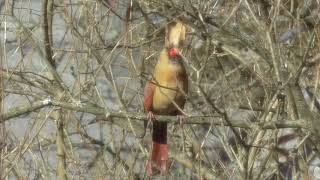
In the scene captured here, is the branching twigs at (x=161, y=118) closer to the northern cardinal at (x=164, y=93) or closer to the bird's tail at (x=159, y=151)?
the northern cardinal at (x=164, y=93)

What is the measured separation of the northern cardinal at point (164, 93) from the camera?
478 cm

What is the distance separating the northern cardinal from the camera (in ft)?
15.7

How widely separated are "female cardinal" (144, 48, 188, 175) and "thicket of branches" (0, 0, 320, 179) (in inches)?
4.8

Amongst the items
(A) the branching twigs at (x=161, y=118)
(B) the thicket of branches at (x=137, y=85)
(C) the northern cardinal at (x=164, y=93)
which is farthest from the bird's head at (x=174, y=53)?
(A) the branching twigs at (x=161, y=118)

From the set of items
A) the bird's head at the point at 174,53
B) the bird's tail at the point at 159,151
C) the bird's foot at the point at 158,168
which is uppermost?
the bird's head at the point at 174,53

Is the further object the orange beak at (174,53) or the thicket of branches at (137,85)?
the thicket of branches at (137,85)

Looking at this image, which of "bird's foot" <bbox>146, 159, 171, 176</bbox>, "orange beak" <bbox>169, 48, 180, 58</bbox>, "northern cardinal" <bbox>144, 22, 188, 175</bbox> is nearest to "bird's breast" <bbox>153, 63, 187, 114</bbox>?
"northern cardinal" <bbox>144, 22, 188, 175</bbox>

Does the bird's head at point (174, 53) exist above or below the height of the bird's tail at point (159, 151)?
above

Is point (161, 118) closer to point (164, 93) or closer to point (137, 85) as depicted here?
point (164, 93)

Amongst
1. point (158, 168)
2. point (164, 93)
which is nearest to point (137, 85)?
point (158, 168)

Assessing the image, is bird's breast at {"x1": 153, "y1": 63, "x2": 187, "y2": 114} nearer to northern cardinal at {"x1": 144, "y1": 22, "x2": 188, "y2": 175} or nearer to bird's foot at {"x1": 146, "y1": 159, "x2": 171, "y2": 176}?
northern cardinal at {"x1": 144, "y1": 22, "x2": 188, "y2": 175}

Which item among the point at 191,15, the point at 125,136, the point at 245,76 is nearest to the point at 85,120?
the point at 125,136

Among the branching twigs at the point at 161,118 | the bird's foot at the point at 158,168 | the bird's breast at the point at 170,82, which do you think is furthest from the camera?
the bird's foot at the point at 158,168

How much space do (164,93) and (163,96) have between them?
204 millimetres
